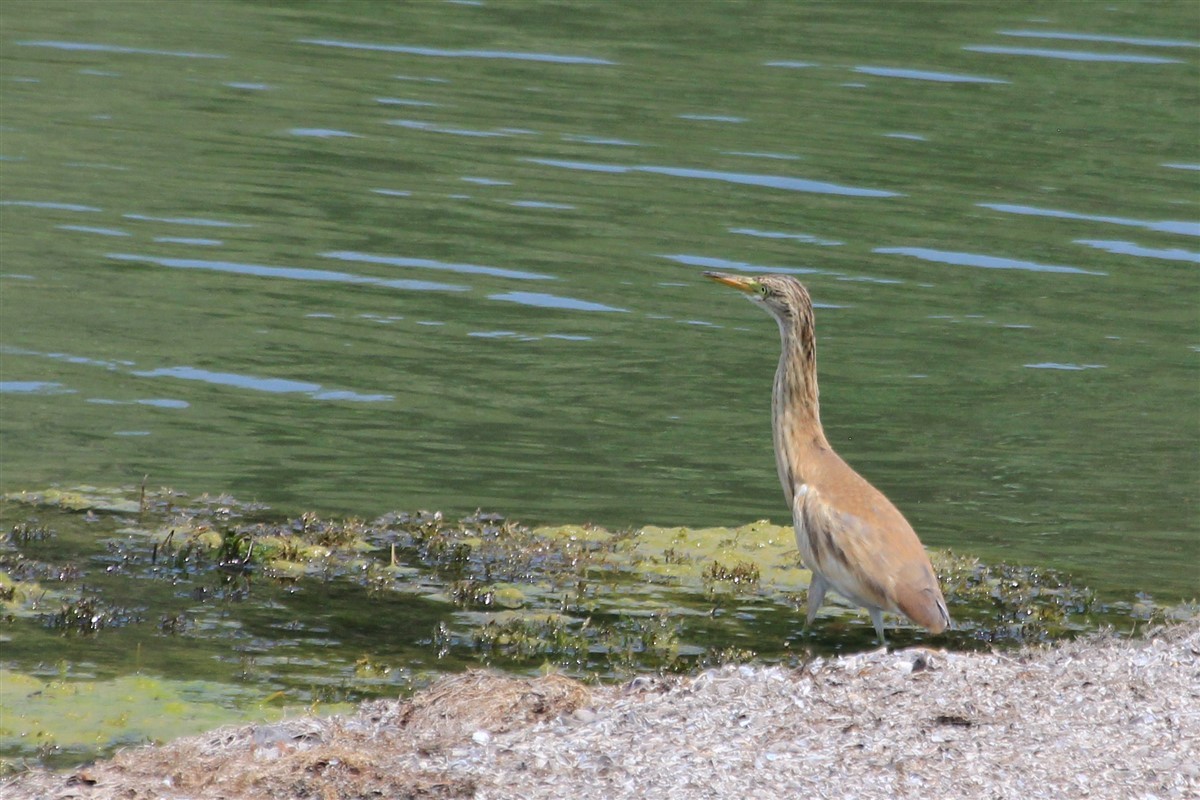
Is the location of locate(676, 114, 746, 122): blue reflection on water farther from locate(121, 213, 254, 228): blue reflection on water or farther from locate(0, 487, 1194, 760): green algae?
locate(0, 487, 1194, 760): green algae

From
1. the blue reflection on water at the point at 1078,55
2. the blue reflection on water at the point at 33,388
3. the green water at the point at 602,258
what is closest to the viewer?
the green water at the point at 602,258

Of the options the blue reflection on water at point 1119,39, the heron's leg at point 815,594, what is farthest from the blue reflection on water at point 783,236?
the blue reflection on water at point 1119,39

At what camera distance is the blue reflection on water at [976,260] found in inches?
822

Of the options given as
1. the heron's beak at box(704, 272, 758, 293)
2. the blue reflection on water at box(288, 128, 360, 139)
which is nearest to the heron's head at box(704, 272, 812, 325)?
the heron's beak at box(704, 272, 758, 293)

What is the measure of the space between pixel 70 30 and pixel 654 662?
21.5 meters

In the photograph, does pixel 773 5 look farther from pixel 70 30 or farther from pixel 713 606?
→ pixel 713 606

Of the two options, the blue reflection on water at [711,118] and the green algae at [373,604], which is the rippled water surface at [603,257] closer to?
the blue reflection on water at [711,118]

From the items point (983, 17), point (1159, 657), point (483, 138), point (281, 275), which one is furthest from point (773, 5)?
point (1159, 657)

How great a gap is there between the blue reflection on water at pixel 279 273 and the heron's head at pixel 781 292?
843 centimetres

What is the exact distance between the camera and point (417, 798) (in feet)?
22.9

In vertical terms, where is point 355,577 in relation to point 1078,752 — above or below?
below

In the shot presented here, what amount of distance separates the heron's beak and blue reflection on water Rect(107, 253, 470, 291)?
8387mm

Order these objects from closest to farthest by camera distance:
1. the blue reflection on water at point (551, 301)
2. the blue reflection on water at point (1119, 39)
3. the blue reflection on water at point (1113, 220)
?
the blue reflection on water at point (551, 301) → the blue reflection on water at point (1113, 220) → the blue reflection on water at point (1119, 39)

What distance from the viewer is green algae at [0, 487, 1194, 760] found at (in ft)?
31.1
